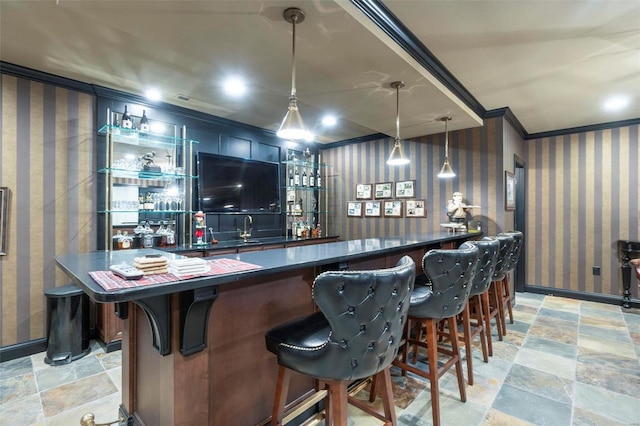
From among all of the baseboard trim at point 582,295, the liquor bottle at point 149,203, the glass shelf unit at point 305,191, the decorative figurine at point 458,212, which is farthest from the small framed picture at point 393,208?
the liquor bottle at point 149,203

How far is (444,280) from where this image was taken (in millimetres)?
1865

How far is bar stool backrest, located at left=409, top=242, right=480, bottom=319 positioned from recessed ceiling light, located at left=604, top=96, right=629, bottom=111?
3.34m

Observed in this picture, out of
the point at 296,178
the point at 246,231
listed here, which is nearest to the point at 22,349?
the point at 246,231

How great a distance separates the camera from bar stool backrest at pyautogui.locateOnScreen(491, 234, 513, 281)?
286cm

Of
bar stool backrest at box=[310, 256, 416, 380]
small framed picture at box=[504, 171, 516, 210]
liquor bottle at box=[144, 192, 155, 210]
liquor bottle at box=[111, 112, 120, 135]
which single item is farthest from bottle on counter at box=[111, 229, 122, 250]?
small framed picture at box=[504, 171, 516, 210]

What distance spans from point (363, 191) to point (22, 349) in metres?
4.67

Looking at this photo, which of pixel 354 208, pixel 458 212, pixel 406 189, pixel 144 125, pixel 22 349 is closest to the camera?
pixel 22 349

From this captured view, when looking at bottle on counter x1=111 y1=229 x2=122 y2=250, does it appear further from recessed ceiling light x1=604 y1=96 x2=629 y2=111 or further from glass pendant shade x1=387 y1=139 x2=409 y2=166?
recessed ceiling light x1=604 y1=96 x2=629 y2=111

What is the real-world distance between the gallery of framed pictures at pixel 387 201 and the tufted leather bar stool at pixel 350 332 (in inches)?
139

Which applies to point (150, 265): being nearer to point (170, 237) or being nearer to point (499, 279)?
point (170, 237)

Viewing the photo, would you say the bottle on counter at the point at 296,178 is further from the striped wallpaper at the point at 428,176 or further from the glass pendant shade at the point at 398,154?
the glass pendant shade at the point at 398,154

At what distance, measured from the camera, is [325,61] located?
229 cm

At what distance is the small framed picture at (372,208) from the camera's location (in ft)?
17.1

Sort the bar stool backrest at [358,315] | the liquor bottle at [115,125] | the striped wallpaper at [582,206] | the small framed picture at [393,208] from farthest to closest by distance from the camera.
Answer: the small framed picture at [393,208], the striped wallpaper at [582,206], the liquor bottle at [115,125], the bar stool backrest at [358,315]
